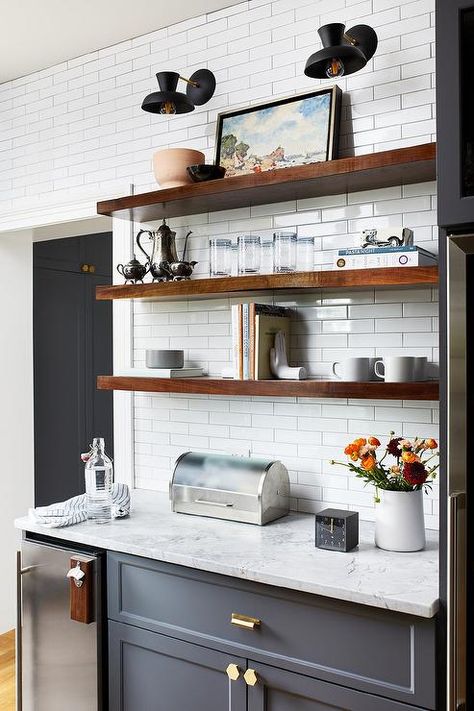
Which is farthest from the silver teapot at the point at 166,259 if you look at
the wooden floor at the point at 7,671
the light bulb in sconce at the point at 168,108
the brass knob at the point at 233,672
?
the wooden floor at the point at 7,671

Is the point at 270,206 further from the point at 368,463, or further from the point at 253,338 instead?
the point at 368,463

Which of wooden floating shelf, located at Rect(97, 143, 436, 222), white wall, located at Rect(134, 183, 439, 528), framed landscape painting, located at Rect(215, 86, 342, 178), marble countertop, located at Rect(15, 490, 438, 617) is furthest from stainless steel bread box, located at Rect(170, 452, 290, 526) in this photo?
framed landscape painting, located at Rect(215, 86, 342, 178)

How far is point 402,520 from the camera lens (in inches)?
78.5

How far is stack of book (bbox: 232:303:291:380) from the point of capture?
7.71 feet

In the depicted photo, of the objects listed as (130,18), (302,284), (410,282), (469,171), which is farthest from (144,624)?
(130,18)

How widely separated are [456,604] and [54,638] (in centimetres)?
148

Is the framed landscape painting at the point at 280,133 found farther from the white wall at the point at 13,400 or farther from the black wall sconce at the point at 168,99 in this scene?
the white wall at the point at 13,400

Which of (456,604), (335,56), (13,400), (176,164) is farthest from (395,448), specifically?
(13,400)

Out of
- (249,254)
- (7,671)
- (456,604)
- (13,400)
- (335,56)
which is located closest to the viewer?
(456,604)

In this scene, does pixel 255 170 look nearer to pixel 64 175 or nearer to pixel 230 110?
pixel 230 110

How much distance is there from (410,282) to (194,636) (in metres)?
1.26

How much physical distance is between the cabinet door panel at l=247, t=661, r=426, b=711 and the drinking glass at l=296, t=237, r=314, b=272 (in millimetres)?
1326

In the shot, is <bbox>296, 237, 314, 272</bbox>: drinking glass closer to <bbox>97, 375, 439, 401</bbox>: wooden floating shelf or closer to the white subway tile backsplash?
the white subway tile backsplash

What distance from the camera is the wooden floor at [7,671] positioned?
9.82 ft
